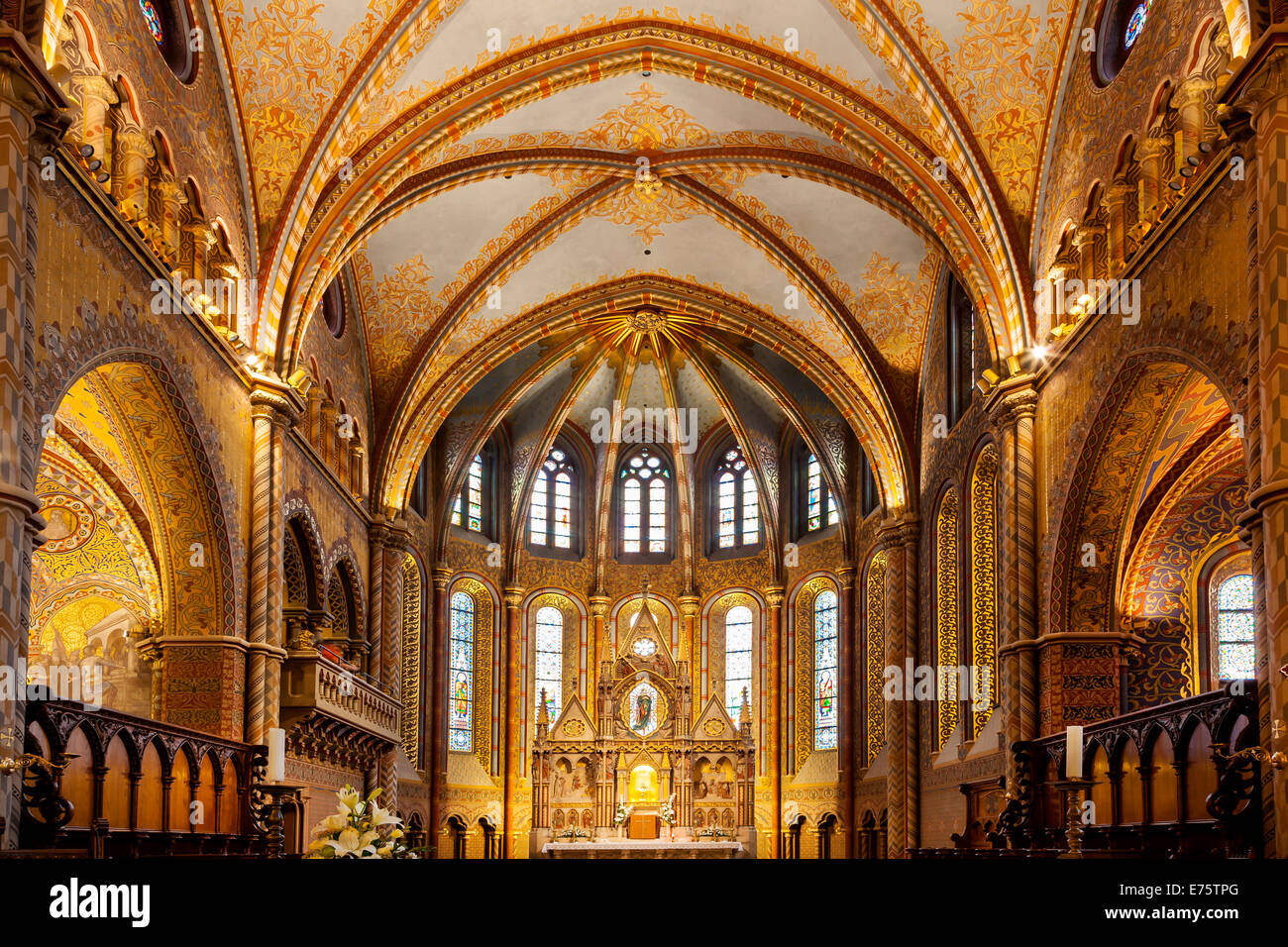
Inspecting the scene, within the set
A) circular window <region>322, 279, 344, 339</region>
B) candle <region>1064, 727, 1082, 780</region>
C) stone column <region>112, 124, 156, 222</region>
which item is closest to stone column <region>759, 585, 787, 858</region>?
circular window <region>322, 279, 344, 339</region>

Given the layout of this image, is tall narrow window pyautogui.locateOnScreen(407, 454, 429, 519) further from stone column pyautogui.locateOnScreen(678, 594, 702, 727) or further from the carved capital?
the carved capital

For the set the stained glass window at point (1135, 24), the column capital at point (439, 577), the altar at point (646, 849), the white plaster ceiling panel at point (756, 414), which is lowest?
the altar at point (646, 849)

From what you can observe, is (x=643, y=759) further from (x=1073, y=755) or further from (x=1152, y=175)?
(x=1073, y=755)

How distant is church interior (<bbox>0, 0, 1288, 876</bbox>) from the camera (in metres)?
11.4

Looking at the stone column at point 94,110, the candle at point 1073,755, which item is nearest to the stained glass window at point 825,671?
the candle at point 1073,755

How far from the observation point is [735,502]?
104 feet

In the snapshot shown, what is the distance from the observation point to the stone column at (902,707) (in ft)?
78.4

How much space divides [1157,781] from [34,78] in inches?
431

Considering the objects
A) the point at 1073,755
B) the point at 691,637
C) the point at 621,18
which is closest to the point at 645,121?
the point at 621,18

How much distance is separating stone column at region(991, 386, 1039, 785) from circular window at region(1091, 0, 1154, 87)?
3835mm

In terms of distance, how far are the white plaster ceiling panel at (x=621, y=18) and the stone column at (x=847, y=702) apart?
12.9 m

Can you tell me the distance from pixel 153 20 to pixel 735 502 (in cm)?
1936

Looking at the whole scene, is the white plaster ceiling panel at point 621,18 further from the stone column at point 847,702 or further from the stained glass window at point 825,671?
the stained glass window at point 825,671
